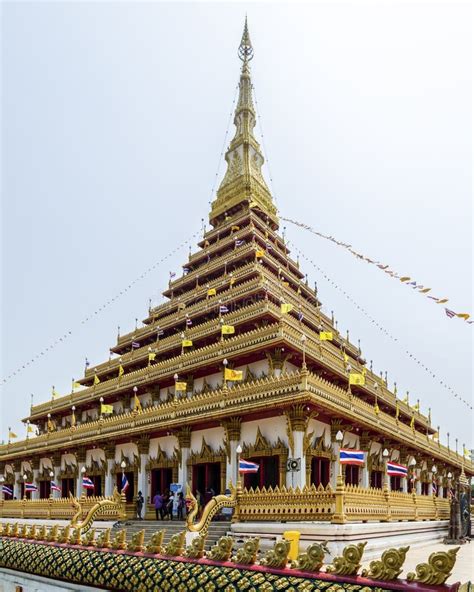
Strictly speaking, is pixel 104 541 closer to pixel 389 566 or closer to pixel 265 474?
pixel 389 566

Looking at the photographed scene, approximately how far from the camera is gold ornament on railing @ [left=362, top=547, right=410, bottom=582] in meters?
6.56

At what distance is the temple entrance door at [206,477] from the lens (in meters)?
26.2

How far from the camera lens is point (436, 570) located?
6.31m

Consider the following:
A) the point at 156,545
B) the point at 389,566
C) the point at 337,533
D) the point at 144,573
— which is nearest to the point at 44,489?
the point at 337,533

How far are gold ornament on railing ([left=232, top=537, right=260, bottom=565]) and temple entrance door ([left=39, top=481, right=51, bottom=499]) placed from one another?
34.9 m

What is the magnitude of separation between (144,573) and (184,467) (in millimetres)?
18062

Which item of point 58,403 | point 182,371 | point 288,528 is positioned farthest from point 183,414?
point 58,403

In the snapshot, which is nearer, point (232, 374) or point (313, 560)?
point (313, 560)

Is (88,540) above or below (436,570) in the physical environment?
below

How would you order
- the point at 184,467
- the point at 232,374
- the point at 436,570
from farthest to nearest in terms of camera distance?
the point at 184,467, the point at 232,374, the point at 436,570

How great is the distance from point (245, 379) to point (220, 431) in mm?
2970

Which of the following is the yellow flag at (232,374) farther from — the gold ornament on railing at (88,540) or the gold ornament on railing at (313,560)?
the gold ornament on railing at (313,560)

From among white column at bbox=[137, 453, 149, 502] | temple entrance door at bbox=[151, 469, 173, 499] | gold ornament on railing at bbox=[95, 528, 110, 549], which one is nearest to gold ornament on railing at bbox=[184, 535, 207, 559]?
gold ornament on railing at bbox=[95, 528, 110, 549]

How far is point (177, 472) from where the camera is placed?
27.7 meters
